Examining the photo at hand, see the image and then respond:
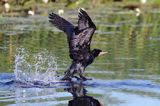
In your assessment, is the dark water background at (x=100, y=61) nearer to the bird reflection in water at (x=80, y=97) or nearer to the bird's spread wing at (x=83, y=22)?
the bird reflection in water at (x=80, y=97)

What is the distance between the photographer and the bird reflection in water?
10258 mm

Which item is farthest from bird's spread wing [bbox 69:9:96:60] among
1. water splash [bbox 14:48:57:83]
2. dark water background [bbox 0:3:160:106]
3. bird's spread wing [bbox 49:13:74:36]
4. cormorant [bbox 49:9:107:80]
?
water splash [bbox 14:48:57:83]

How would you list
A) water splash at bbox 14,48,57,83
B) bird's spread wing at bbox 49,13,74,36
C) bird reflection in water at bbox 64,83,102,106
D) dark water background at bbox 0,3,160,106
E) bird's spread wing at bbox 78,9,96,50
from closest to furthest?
1. bird reflection in water at bbox 64,83,102,106
2. dark water background at bbox 0,3,160,106
3. bird's spread wing at bbox 78,9,96,50
4. bird's spread wing at bbox 49,13,74,36
5. water splash at bbox 14,48,57,83

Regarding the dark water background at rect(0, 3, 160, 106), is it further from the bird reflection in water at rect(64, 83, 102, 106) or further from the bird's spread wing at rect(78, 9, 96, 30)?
the bird's spread wing at rect(78, 9, 96, 30)

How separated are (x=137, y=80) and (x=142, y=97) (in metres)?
1.60

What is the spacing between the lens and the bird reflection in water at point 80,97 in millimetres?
10258

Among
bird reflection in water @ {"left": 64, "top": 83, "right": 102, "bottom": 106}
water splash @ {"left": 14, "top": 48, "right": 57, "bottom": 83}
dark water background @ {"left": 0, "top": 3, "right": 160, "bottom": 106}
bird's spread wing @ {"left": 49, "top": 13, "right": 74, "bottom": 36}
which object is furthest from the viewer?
water splash @ {"left": 14, "top": 48, "right": 57, "bottom": 83}

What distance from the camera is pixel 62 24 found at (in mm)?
12266

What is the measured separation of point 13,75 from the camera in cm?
1302

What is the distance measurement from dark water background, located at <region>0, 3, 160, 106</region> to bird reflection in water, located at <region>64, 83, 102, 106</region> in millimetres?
99

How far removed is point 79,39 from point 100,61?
10.3 feet

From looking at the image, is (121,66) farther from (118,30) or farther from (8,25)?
(8,25)

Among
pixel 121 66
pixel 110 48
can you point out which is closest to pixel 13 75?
pixel 121 66

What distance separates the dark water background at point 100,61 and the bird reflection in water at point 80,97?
99mm
